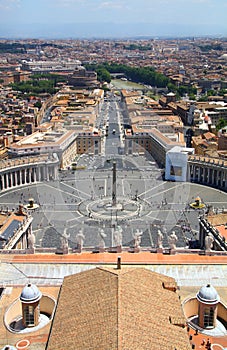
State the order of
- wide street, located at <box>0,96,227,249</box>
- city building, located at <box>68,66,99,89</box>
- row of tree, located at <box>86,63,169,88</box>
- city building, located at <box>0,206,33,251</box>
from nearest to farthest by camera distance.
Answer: city building, located at <box>0,206,33,251</box>
wide street, located at <box>0,96,227,249</box>
city building, located at <box>68,66,99,89</box>
row of tree, located at <box>86,63,169,88</box>

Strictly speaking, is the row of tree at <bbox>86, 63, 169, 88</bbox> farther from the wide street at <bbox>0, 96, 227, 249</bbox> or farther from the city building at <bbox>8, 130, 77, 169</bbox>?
the wide street at <bbox>0, 96, 227, 249</bbox>

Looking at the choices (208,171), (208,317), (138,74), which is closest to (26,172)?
(208,171)

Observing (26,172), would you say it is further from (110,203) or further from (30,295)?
(30,295)

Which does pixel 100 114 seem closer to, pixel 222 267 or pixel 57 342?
pixel 222 267

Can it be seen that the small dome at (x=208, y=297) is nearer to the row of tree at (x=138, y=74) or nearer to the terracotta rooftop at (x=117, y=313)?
the terracotta rooftop at (x=117, y=313)

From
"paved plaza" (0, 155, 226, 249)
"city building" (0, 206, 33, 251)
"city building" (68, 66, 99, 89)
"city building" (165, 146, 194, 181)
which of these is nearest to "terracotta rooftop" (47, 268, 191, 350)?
"city building" (0, 206, 33, 251)

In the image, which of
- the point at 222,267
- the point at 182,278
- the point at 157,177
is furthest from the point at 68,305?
the point at 157,177

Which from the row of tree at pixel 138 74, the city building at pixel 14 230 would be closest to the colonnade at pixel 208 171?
the city building at pixel 14 230
